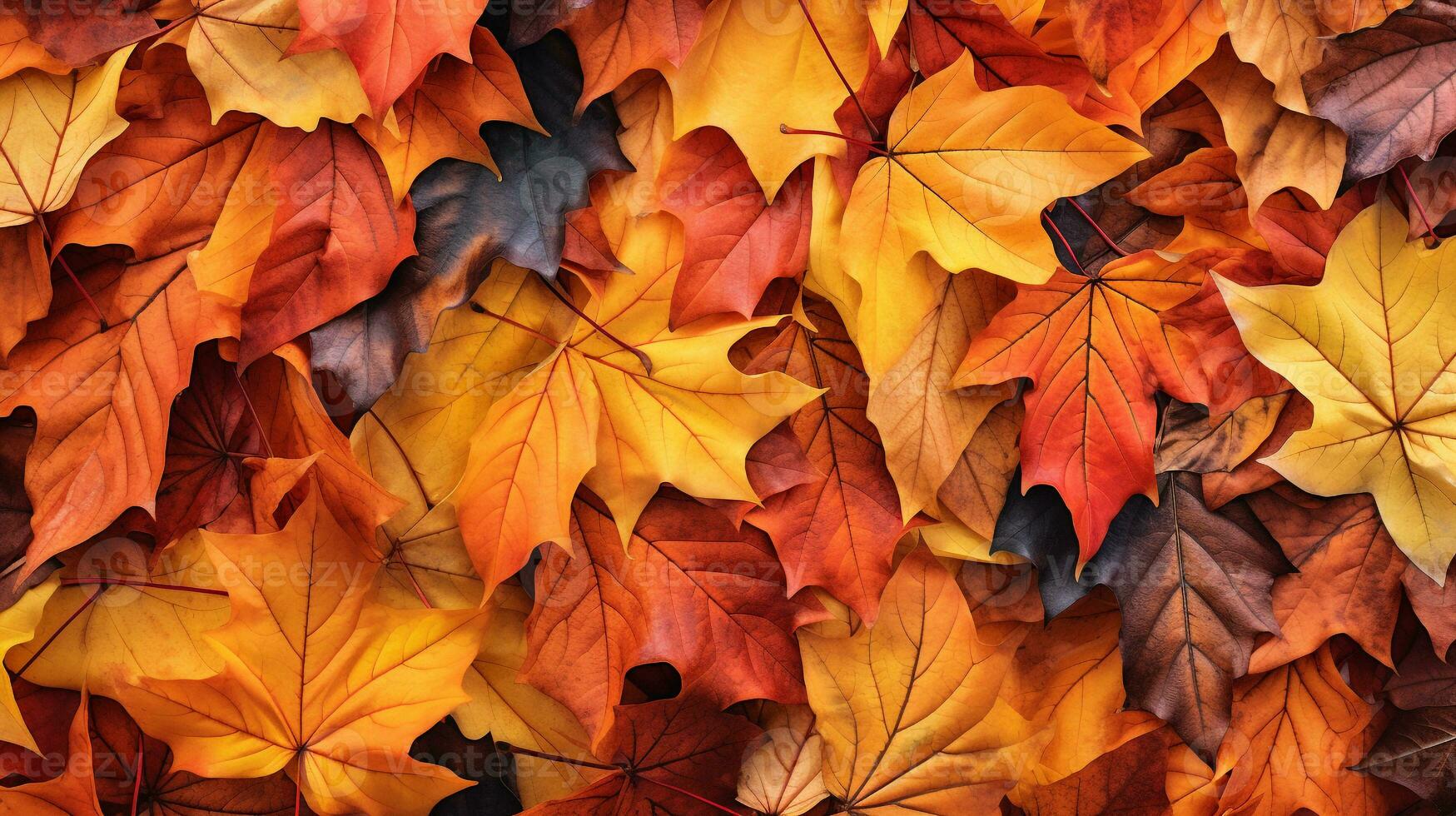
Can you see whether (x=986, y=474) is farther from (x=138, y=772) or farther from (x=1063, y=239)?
(x=138, y=772)

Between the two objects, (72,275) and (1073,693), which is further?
(1073,693)

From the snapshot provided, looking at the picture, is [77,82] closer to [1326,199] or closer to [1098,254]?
[1098,254]

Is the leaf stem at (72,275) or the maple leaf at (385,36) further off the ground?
the maple leaf at (385,36)

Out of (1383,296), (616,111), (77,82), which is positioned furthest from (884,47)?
(77,82)

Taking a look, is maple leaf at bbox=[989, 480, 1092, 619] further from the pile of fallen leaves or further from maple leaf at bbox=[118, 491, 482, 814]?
maple leaf at bbox=[118, 491, 482, 814]

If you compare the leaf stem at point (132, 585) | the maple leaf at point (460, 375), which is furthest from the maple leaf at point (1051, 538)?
the leaf stem at point (132, 585)

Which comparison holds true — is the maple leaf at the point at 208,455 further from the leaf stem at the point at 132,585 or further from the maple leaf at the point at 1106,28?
the maple leaf at the point at 1106,28

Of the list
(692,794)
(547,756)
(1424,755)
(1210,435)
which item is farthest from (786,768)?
(1424,755)
